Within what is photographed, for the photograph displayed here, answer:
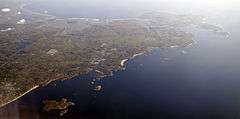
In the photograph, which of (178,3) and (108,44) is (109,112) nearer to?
(108,44)

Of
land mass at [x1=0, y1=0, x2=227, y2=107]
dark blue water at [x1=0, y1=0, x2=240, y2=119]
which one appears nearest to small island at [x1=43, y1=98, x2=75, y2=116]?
dark blue water at [x1=0, y1=0, x2=240, y2=119]

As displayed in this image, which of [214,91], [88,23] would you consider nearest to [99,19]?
[88,23]

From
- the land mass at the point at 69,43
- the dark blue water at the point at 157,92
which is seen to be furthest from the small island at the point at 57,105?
the land mass at the point at 69,43

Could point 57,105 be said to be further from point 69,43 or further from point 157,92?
point 69,43

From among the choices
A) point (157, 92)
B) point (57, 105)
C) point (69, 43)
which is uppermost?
point (69, 43)

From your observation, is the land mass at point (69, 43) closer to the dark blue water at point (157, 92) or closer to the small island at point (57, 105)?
the dark blue water at point (157, 92)

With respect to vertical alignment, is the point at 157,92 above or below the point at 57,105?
above

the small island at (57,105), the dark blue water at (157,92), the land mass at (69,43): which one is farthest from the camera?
the land mass at (69,43)

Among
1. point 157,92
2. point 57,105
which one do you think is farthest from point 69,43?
point 157,92
